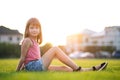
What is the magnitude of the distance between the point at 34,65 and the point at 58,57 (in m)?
0.21

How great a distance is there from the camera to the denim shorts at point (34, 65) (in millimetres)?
3015

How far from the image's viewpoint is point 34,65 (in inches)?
119

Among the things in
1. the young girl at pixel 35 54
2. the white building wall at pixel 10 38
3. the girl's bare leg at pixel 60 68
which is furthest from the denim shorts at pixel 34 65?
the white building wall at pixel 10 38

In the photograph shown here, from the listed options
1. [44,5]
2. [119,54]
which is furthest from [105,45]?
[44,5]

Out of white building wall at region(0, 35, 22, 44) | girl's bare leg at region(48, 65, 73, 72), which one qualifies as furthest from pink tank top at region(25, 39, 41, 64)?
white building wall at region(0, 35, 22, 44)

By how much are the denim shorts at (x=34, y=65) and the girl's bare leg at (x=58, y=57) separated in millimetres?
70

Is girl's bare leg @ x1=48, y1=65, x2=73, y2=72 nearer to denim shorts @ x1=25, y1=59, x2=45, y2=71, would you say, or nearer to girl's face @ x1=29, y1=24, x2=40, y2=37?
denim shorts @ x1=25, y1=59, x2=45, y2=71

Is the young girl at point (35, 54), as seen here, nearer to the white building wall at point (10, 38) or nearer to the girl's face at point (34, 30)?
the girl's face at point (34, 30)

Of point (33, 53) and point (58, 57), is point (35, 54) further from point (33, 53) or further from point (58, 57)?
Result: point (58, 57)

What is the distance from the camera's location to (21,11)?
4902mm

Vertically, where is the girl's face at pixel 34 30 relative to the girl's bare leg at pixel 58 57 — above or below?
above

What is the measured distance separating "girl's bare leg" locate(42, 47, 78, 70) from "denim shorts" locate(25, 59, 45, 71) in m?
0.07

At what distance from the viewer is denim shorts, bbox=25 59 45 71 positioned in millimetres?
3015

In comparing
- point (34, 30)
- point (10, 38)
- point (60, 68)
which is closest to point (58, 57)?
point (60, 68)
